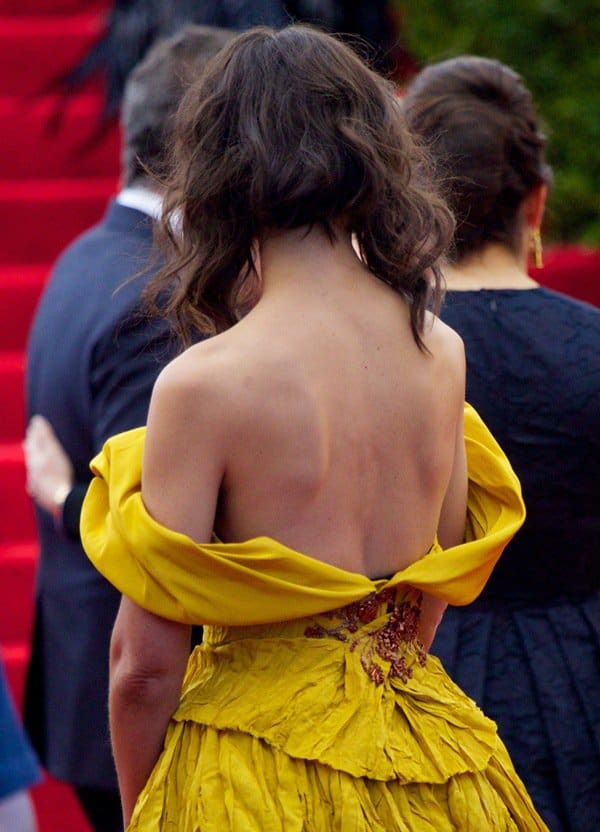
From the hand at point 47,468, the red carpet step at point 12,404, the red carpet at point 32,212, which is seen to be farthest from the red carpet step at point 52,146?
the hand at point 47,468

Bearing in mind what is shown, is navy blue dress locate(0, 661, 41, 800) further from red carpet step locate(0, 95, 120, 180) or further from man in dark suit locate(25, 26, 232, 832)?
red carpet step locate(0, 95, 120, 180)

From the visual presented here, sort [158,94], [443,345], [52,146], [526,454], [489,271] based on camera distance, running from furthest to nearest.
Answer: [52,146]
[158,94]
[489,271]
[526,454]
[443,345]

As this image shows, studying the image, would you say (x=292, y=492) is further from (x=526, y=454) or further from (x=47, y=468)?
(x=47, y=468)

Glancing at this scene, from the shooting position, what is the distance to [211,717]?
6.11 feet

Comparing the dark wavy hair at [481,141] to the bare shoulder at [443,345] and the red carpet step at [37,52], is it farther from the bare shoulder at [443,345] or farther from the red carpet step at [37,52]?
the red carpet step at [37,52]

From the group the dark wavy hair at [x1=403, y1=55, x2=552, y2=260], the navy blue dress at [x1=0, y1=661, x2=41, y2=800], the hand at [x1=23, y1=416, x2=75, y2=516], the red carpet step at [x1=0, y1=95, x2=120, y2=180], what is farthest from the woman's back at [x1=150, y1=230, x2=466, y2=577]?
the red carpet step at [x1=0, y1=95, x2=120, y2=180]

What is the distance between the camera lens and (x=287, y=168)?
183 centimetres

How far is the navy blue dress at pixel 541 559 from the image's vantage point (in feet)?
8.23

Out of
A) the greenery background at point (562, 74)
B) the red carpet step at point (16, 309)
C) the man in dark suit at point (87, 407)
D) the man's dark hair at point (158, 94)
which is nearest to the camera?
the man in dark suit at point (87, 407)

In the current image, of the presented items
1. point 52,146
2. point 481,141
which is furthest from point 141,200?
point 52,146

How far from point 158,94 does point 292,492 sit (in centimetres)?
141

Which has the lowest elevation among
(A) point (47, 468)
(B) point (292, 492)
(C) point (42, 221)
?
(C) point (42, 221)

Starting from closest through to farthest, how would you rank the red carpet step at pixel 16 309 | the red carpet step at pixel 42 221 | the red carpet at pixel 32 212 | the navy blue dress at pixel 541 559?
the navy blue dress at pixel 541 559
the red carpet at pixel 32 212
the red carpet step at pixel 16 309
the red carpet step at pixel 42 221

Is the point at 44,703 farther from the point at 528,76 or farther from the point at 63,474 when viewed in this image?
the point at 528,76
